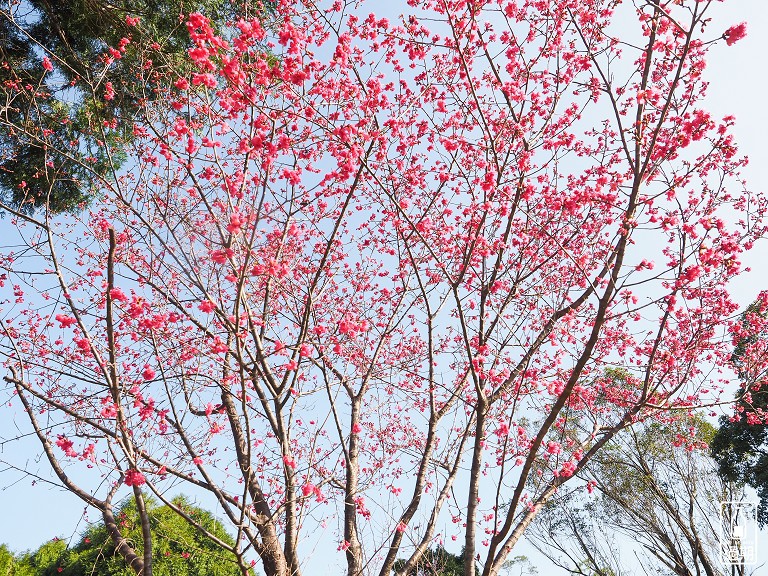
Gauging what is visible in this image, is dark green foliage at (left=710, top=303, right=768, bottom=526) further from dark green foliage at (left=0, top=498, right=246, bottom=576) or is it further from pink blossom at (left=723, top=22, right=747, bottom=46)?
dark green foliage at (left=0, top=498, right=246, bottom=576)

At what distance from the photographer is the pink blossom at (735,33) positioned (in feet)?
9.40

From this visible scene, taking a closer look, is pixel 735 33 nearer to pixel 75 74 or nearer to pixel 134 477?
pixel 134 477

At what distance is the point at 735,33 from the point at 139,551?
31.9ft

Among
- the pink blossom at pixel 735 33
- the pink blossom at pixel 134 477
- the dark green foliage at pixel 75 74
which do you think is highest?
the dark green foliage at pixel 75 74

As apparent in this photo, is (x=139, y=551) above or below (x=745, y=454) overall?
below

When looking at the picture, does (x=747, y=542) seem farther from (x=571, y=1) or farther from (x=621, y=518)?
(x=571, y=1)

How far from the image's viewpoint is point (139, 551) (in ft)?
28.7

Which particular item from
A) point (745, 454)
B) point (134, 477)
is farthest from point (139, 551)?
point (745, 454)

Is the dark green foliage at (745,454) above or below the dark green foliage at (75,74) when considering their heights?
below

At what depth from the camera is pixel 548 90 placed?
202 inches

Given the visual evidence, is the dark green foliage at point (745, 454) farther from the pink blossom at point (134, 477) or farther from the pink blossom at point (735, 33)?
the pink blossom at point (134, 477)

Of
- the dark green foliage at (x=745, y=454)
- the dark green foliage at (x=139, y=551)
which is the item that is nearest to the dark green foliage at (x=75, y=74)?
the dark green foliage at (x=139, y=551)

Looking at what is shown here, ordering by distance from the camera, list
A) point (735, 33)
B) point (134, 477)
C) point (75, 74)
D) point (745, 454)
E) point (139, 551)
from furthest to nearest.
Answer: point (745, 454)
point (139, 551)
point (75, 74)
point (134, 477)
point (735, 33)

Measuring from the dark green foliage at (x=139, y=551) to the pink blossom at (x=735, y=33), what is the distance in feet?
26.8
